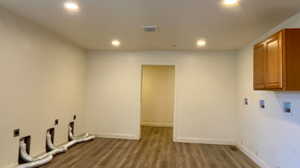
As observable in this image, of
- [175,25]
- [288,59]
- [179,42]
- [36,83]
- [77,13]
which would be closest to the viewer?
[288,59]

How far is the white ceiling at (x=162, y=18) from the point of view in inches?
110

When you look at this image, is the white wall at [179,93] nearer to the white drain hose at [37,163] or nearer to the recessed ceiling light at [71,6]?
the white drain hose at [37,163]

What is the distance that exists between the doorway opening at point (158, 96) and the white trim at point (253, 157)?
11.4ft

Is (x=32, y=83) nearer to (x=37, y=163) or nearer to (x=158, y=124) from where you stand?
(x=37, y=163)

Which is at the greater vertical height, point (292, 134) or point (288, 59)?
point (288, 59)

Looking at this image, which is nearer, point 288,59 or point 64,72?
point 288,59

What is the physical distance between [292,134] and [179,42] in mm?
2840

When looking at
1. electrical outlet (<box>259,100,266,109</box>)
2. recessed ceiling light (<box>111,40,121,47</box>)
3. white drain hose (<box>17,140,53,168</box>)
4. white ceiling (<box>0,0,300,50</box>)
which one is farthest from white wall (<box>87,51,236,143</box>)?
white drain hose (<box>17,140,53,168</box>)

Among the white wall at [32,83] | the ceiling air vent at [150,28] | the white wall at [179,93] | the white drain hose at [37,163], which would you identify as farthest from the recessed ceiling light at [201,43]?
the white drain hose at [37,163]

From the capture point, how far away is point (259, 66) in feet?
11.2

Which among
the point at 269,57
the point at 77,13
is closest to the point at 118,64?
the point at 77,13

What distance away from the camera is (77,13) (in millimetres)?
3178

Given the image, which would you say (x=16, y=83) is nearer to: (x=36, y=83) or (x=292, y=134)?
(x=36, y=83)

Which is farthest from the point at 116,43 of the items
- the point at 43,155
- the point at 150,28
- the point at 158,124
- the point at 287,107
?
the point at 158,124
